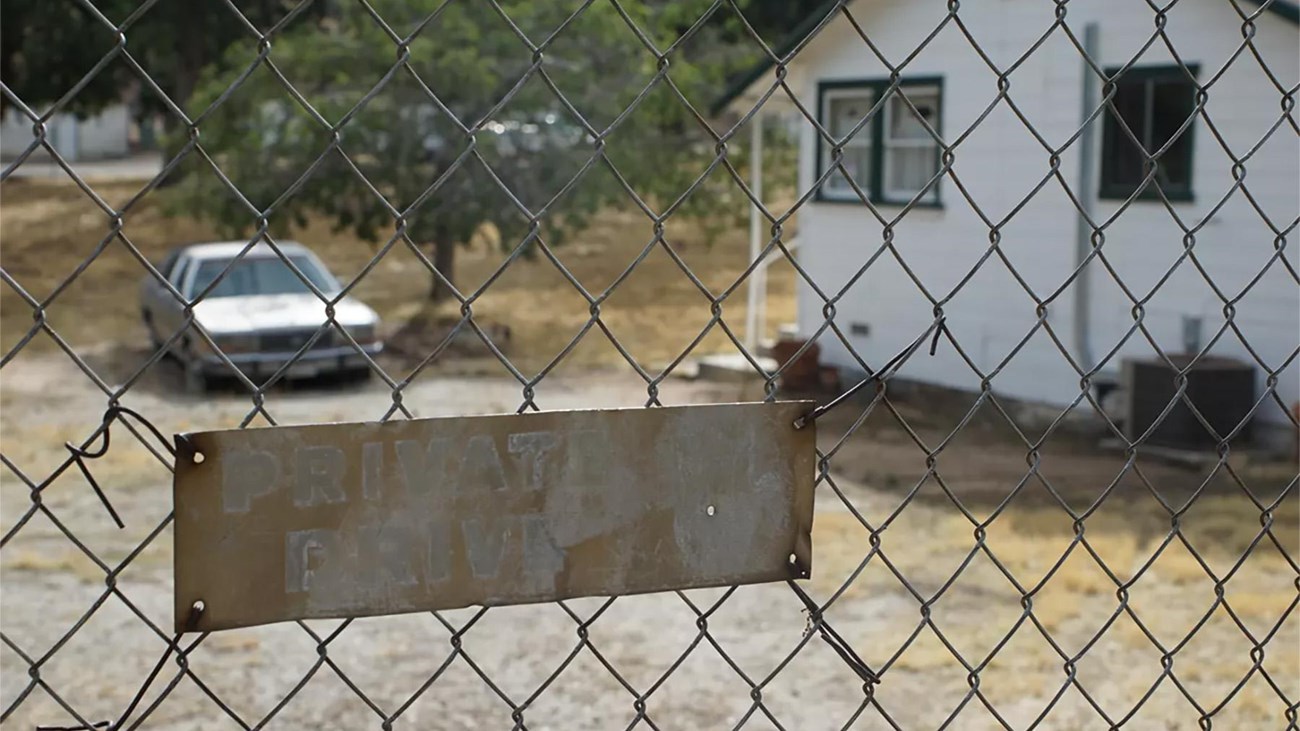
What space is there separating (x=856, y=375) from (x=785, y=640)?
31.6 ft

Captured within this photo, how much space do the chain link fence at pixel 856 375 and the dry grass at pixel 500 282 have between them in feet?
1.66

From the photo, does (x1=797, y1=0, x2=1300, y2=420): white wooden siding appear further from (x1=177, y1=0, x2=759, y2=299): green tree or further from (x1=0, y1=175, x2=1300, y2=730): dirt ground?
(x1=177, y1=0, x2=759, y2=299): green tree

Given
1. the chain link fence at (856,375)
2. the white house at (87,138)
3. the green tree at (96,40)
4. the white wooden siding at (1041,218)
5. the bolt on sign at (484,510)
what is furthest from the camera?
the white house at (87,138)

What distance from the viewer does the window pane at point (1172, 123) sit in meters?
13.0

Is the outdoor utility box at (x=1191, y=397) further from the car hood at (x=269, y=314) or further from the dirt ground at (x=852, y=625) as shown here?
the car hood at (x=269, y=314)

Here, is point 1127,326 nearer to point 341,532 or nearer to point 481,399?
point 481,399

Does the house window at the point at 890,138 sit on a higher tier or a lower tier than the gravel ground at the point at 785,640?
higher

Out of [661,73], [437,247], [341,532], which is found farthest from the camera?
[437,247]

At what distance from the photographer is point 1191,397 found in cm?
1186

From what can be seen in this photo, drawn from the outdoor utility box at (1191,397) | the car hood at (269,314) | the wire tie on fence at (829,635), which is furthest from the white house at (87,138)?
the wire tie on fence at (829,635)

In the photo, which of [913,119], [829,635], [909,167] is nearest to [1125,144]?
[909,167]

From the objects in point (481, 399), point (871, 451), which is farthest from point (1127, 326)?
point (481, 399)

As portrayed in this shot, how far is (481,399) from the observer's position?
52.4 feet

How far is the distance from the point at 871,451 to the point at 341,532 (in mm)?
11468
